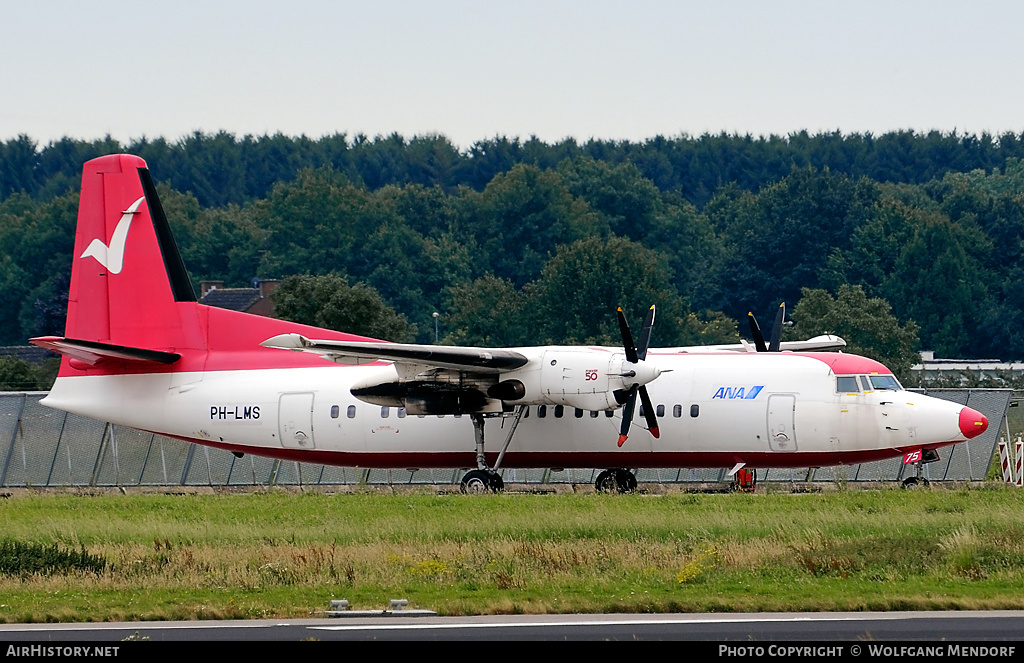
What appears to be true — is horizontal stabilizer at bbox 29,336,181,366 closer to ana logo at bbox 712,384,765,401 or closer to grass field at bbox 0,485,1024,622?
grass field at bbox 0,485,1024,622

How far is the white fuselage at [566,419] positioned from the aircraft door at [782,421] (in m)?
0.02

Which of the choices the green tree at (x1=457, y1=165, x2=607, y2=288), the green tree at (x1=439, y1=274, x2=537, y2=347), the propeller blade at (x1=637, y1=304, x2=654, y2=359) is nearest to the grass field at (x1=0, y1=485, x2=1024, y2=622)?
the propeller blade at (x1=637, y1=304, x2=654, y2=359)

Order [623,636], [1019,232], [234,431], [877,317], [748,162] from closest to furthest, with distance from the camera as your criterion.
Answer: [623,636] < [234,431] < [877,317] < [1019,232] < [748,162]

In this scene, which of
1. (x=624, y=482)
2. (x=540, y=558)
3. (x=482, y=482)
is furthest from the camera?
(x=624, y=482)

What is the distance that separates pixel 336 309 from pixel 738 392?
31680mm

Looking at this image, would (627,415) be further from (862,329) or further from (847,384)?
(862,329)

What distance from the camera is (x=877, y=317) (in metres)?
74.1

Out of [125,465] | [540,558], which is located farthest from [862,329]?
[540,558]

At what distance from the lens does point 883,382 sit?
2988 centimetres

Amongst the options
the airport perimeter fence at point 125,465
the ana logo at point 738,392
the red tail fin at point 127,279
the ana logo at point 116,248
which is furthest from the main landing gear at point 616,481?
the ana logo at point 116,248

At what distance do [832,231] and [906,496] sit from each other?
86422mm

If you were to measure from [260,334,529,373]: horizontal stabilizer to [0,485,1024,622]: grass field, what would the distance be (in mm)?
3345

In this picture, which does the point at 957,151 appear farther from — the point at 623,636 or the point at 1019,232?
the point at 623,636
